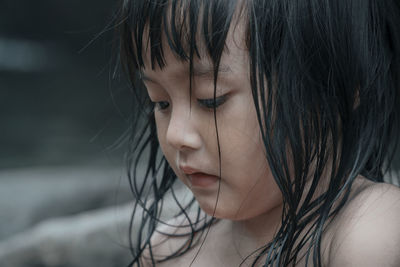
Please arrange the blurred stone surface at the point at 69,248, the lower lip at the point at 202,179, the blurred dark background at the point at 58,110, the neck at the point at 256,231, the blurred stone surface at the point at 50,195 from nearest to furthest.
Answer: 1. the lower lip at the point at 202,179
2. the neck at the point at 256,231
3. the blurred stone surface at the point at 69,248
4. the blurred stone surface at the point at 50,195
5. the blurred dark background at the point at 58,110

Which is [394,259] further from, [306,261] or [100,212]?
[100,212]

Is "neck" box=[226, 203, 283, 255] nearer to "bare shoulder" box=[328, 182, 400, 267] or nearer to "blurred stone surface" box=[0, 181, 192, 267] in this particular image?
"bare shoulder" box=[328, 182, 400, 267]

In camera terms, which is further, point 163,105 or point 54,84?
point 54,84

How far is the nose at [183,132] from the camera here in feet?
3.34

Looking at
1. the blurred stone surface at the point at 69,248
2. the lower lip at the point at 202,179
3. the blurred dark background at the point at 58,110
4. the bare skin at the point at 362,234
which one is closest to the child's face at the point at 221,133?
the lower lip at the point at 202,179

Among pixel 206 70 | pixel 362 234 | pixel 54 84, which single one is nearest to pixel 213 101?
pixel 206 70

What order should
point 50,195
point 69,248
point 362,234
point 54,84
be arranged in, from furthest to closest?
point 54,84, point 50,195, point 69,248, point 362,234

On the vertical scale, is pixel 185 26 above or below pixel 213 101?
above

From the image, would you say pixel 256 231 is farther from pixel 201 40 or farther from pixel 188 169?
pixel 201 40

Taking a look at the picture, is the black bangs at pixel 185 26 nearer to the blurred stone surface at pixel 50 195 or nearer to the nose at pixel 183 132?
the nose at pixel 183 132

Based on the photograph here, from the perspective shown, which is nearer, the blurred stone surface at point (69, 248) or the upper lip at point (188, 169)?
the upper lip at point (188, 169)

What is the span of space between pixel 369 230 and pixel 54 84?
9.69 ft

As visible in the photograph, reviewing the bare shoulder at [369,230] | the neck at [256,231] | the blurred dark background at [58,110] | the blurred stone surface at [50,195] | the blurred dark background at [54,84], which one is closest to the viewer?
the bare shoulder at [369,230]

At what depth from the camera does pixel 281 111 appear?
3.37ft
